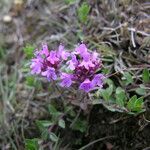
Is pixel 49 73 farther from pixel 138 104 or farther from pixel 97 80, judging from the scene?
pixel 138 104

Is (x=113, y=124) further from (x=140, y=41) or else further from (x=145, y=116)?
(x=140, y=41)

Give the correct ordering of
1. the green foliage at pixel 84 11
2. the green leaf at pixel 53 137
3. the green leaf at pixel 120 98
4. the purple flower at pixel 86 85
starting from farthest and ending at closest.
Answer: the green foliage at pixel 84 11 → the green leaf at pixel 53 137 → the green leaf at pixel 120 98 → the purple flower at pixel 86 85

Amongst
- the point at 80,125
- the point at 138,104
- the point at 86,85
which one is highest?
the point at 86,85

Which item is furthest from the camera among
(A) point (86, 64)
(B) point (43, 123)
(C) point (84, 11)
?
(C) point (84, 11)

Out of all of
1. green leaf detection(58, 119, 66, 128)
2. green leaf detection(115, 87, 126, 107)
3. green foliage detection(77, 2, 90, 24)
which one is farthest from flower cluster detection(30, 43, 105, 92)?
green foliage detection(77, 2, 90, 24)

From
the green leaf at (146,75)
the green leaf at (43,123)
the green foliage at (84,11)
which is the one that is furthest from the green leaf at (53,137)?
the green foliage at (84,11)

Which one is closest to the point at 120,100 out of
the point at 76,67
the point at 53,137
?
the point at 76,67

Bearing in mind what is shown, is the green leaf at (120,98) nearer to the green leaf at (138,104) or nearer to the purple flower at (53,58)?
the green leaf at (138,104)

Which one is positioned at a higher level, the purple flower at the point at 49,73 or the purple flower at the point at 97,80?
the purple flower at the point at 49,73

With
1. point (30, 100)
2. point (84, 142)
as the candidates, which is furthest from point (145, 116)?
point (30, 100)

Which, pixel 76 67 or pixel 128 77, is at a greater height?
pixel 76 67
